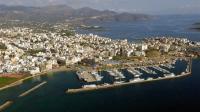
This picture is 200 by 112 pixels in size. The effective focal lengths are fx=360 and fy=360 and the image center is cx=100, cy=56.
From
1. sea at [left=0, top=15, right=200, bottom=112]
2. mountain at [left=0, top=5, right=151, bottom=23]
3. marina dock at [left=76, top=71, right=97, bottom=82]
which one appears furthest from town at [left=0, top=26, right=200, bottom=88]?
mountain at [left=0, top=5, right=151, bottom=23]

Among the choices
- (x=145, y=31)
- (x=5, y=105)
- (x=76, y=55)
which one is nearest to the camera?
(x=5, y=105)

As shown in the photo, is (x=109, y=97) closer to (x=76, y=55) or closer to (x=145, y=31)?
(x=76, y=55)

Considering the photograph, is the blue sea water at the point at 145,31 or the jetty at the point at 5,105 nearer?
the jetty at the point at 5,105

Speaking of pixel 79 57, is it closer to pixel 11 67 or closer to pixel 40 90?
pixel 11 67

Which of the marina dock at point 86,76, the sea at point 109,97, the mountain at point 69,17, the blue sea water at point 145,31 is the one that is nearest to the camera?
the sea at point 109,97

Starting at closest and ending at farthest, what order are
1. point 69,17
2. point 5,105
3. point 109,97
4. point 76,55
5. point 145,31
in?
point 5,105 < point 109,97 < point 76,55 < point 145,31 < point 69,17

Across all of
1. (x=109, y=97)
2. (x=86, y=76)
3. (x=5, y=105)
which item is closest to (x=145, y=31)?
(x=86, y=76)

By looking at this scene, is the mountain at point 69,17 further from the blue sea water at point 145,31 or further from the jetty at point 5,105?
the jetty at point 5,105

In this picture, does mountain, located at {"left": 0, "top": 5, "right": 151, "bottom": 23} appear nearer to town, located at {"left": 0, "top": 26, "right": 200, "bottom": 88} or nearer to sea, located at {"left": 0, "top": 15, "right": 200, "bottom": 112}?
town, located at {"left": 0, "top": 26, "right": 200, "bottom": 88}

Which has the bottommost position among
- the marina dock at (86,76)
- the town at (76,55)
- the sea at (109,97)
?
the sea at (109,97)

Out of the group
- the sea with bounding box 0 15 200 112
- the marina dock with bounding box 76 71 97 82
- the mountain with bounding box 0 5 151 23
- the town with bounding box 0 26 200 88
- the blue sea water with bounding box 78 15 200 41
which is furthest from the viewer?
the mountain with bounding box 0 5 151 23

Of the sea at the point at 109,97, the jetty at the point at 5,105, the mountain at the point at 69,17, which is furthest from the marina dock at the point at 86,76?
the mountain at the point at 69,17
